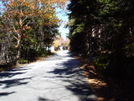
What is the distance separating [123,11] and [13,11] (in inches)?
411

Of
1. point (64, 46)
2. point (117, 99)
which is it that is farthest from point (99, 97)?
point (64, 46)

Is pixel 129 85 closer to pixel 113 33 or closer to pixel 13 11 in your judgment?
pixel 113 33

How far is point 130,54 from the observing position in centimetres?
574

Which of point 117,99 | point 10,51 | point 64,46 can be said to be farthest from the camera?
point 64,46

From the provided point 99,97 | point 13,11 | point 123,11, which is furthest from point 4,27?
point 99,97

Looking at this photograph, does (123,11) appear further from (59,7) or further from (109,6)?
(59,7)

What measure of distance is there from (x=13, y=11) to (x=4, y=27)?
201cm

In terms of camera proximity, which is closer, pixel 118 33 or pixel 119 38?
pixel 119 38

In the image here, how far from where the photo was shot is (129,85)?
5.24m

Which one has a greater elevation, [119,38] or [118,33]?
[118,33]

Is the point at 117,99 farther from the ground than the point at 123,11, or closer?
closer

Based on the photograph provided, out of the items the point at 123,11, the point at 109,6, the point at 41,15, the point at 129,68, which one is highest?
the point at 41,15

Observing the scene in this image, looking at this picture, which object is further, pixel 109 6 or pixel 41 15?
pixel 41 15

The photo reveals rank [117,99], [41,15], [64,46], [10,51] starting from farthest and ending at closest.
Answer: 1. [64,46]
2. [10,51]
3. [41,15]
4. [117,99]
